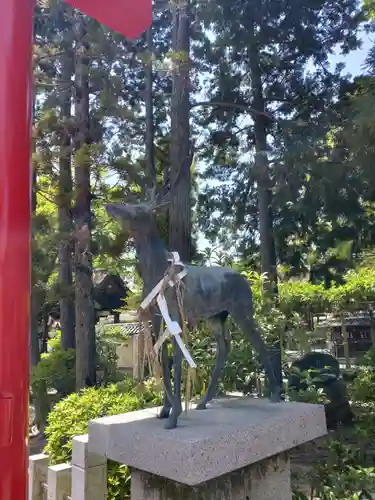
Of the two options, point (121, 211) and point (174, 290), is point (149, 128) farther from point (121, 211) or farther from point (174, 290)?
point (174, 290)

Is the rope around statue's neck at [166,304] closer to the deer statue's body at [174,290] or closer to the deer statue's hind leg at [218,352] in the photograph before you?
the deer statue's body at [174,290]

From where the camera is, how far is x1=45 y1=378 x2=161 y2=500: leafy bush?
3.25 meters

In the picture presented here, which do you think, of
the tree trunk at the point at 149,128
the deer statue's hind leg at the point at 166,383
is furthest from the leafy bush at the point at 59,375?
the deer statue's hind leg at the point at 166,383

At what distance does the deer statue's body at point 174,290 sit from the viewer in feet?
8.70

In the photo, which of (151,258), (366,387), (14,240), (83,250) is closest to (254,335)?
(151,258)

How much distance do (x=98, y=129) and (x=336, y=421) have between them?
5.84m

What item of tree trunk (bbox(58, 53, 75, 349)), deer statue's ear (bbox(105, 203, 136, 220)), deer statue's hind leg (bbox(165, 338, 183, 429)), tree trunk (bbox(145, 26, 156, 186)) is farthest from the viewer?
tree trunk (bbox(58, 53, 75, 349))

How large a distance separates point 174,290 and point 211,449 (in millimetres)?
869

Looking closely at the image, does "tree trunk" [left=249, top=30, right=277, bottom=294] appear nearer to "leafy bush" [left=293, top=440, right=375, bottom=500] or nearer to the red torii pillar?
"leafy bush" [left=293, top=440, right=375, bottom=500]

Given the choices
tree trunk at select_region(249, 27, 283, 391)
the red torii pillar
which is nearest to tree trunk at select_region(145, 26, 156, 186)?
tree trunk at select_region(249, 27, 283, 391)

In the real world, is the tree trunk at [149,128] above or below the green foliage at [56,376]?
above

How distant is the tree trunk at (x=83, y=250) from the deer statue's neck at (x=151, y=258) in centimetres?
410

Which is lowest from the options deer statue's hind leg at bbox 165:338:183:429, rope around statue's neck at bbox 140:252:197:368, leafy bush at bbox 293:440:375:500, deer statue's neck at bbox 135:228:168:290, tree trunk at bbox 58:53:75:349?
leafy bush at bbox 293:440:375:500

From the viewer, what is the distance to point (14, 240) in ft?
4.06
